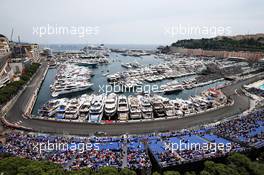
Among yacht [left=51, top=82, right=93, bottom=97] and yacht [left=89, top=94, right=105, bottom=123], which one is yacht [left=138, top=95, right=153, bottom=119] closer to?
yacht [left=89, top=94, right=105, bottom=123]

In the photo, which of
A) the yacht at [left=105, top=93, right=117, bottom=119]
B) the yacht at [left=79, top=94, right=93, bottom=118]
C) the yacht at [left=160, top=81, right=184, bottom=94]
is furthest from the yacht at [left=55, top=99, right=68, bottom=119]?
the yacht at [left=160, top=81, right=184, bottom=94]

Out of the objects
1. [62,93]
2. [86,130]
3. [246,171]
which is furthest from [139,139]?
[62,93]

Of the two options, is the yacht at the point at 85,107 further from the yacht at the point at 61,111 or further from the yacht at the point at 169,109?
the yacht at the point at 169,109

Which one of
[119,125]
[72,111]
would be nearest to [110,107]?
[72,111]

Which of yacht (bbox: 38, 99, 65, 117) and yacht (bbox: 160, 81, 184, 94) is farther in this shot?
yacht (bbox: 160, 81, 184, 94)

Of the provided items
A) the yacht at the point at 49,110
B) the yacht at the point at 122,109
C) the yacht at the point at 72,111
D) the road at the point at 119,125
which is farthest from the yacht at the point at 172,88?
the yacht at the point at 49,110

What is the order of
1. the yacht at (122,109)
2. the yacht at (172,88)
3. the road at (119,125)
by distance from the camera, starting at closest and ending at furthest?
the road at (119,125), the yacht at (122,109), the yacht at (172,88)

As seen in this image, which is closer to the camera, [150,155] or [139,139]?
[150,155]

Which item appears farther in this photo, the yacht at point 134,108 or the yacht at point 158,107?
the yacht at point 158,107

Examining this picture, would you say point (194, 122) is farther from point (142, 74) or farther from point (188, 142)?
point (142, 74)

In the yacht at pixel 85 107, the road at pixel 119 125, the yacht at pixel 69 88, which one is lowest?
the road at pixel 119 125

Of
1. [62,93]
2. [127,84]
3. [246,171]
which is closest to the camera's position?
[246,171]
